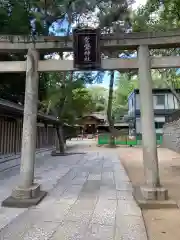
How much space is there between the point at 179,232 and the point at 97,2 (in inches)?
275

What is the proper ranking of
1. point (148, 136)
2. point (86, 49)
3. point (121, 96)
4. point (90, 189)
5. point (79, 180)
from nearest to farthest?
point (148, 136) < point (86, 49) < point (90, 189) < point (79, 180) < point (121, 96)

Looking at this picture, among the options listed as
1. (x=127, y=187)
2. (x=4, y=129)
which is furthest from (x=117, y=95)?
(x=127, y=187)

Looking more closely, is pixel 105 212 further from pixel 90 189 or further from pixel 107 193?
pixel 90 189

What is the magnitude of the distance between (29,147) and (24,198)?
3.68ft

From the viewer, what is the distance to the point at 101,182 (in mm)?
7617

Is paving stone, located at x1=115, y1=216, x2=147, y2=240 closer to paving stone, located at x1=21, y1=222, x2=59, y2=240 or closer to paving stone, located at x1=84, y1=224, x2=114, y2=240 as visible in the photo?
paving stone, located at x1=84, y1=224, x2=114, y2=240

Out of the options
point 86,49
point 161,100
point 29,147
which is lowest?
point 29,147

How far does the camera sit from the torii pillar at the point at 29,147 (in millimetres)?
5264

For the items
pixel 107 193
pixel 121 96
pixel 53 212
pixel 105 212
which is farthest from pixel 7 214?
pixel 121 96

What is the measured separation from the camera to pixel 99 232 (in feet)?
12.1

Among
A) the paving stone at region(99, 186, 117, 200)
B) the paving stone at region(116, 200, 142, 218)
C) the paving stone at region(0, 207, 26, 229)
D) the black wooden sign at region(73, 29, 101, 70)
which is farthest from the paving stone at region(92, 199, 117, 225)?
the black wooden sign at region(73, 29, 101, 70)

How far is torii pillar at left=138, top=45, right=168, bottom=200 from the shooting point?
5.19m

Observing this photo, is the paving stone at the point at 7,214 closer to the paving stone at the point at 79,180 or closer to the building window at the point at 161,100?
the paving stone at the point at 79,180

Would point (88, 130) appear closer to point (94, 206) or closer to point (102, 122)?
point (102, 122)
